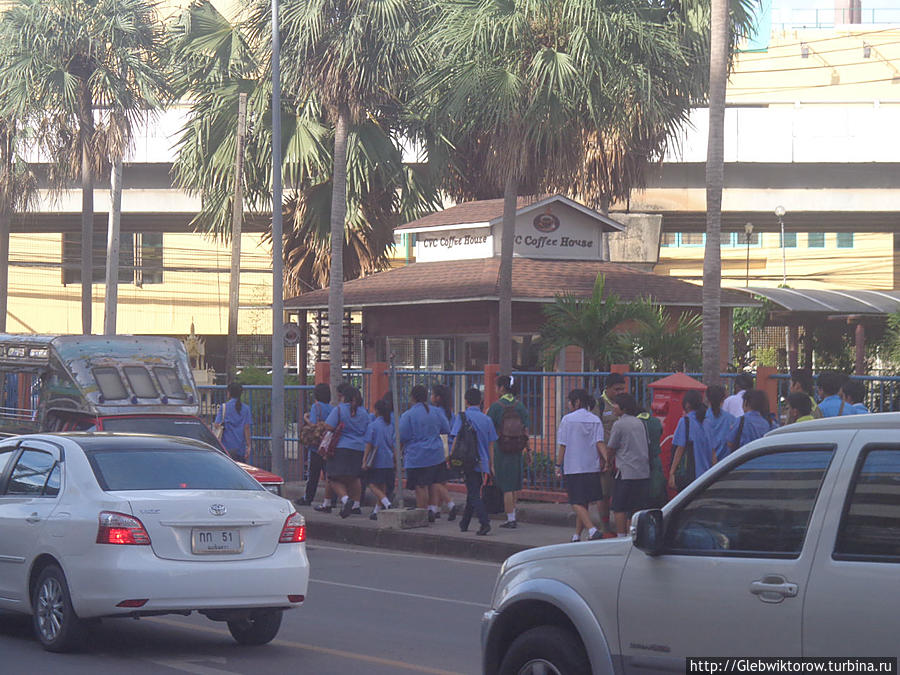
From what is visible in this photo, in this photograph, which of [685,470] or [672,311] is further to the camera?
[672,311]

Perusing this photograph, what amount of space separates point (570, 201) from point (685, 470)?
11422 mm

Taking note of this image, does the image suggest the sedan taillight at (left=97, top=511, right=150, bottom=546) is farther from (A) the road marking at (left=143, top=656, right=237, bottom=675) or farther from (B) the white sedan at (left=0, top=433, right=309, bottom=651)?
(A) the road marking at (left=143, top=656, right=237, bottom=675)

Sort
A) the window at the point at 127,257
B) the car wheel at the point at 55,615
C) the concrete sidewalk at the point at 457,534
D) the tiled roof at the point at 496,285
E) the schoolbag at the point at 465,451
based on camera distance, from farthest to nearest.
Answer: the window at the point at 127,257 → the tiled roof at the point at 496,285 → the schoolbag at the point at 465,451 → the concrete sidewalk at the point at 457,534 → the car wheel at the point at 55,615

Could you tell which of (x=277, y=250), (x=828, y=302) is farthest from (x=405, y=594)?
(x=828, y=302)

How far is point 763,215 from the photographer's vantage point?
41031 mm

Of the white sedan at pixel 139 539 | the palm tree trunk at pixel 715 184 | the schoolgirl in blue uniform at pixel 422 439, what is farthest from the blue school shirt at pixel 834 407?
the white sedan at pixel 139 539

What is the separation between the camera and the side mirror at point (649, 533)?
552 centimetres

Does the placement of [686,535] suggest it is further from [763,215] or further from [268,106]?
[763,215]

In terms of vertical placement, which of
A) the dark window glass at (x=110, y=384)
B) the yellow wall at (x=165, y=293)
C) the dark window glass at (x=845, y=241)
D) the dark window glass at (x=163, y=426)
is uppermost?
the dark window glass at (x=845, y=241)

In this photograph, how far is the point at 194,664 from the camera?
340 inches

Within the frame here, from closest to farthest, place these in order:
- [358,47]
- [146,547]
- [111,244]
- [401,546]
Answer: [146,547] → [401,546] → [358,47] → [111,244]

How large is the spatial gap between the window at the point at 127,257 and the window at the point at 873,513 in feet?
165

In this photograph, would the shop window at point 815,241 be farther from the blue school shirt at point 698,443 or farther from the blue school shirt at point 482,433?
the blue school shirt at point 698,443

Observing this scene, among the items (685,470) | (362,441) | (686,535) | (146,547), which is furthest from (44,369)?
(686,535)
